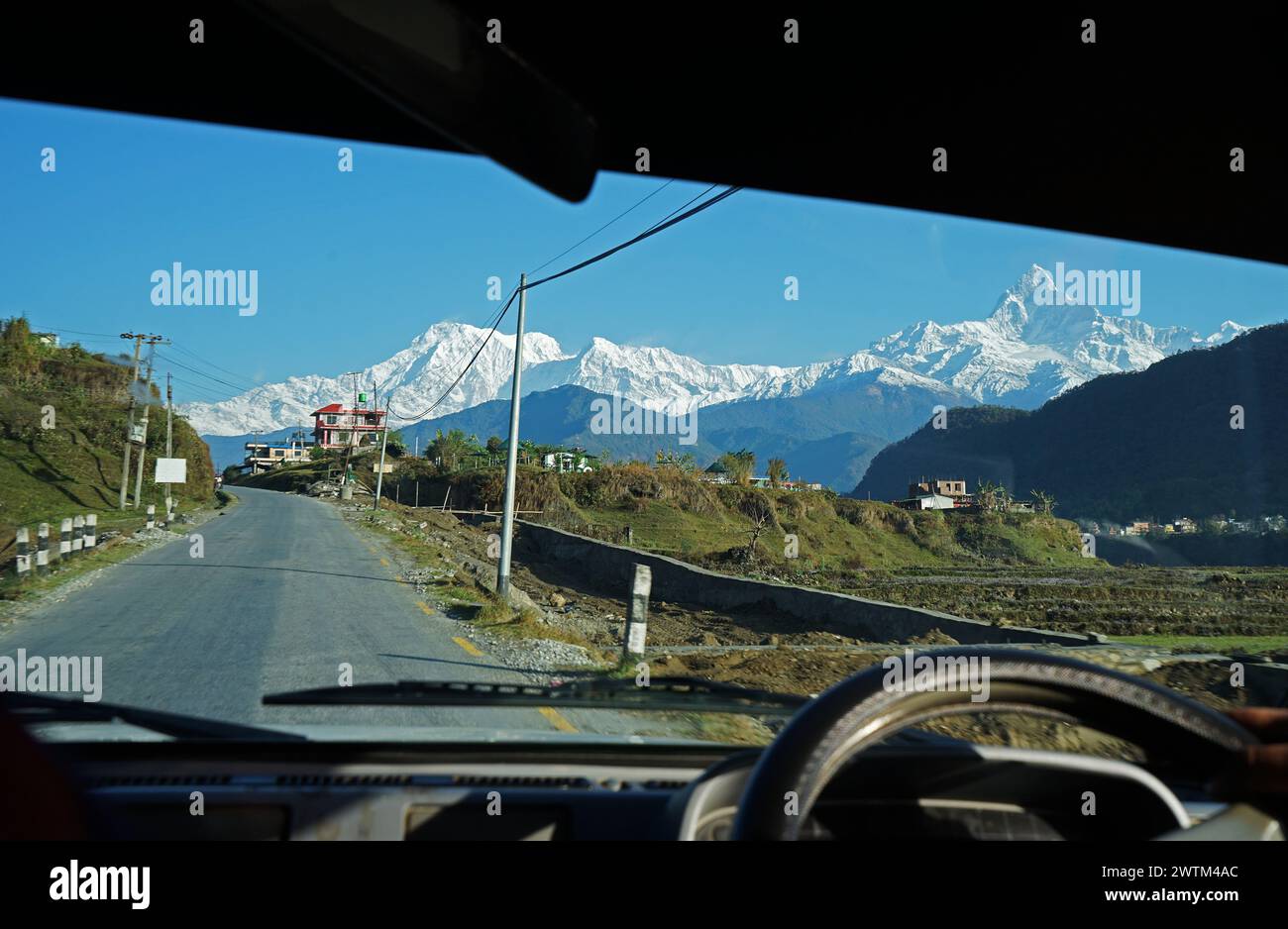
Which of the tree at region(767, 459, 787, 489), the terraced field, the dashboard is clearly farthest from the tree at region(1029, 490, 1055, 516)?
the dashboard

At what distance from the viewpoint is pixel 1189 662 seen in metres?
9.98

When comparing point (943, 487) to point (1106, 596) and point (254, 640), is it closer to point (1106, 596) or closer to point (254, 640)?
point (1106, 596)

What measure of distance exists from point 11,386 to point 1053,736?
6.33m

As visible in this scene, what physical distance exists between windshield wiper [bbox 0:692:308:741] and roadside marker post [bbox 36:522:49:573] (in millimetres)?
5140

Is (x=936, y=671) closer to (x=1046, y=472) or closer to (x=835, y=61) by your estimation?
(x=835, y=61)

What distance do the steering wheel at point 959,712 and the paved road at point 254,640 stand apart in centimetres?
193

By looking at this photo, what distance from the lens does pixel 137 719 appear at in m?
2.41

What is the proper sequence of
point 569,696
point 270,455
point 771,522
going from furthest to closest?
point 270,455, point 771,522, point 569,696

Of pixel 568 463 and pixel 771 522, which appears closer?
pixel 771 522

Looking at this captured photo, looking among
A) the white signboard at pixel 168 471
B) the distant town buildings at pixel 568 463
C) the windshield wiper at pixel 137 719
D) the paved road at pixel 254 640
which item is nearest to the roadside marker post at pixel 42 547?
the paved road at pixel 254 640

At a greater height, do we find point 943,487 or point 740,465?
point 740,465

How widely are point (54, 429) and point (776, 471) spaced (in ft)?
155

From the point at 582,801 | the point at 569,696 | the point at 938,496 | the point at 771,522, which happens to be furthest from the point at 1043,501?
the point at 582,801

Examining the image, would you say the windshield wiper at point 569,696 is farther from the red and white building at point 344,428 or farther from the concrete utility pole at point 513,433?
the red and white building at point 344,428
